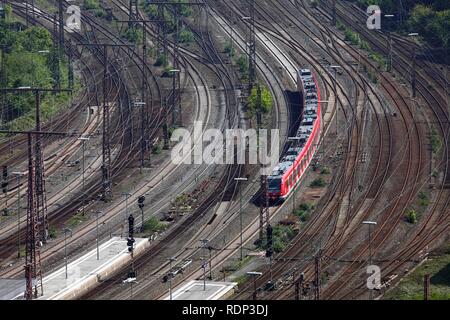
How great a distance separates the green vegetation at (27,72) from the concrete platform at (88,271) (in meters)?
31.7

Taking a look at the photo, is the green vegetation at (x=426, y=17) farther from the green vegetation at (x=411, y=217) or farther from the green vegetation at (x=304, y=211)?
the green vegetation at (x=411, y=217)

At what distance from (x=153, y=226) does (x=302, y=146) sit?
1537cm

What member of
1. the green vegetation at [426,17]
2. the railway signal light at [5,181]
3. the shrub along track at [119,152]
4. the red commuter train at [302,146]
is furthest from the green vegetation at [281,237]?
the green vegetation at [426,17]

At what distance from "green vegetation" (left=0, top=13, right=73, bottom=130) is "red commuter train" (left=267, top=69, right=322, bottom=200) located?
928 inches

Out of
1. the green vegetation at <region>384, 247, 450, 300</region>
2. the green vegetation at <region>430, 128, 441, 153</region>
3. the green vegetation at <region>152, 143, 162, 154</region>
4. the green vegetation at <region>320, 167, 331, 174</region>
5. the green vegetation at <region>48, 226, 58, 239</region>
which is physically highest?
the green vegetation at <region>430, 128, 441, 153</region>

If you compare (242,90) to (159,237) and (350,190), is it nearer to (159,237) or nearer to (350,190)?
(350,190)

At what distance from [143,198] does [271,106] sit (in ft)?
86.2

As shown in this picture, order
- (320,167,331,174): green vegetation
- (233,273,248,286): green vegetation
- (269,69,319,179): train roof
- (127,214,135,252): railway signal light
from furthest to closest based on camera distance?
(320,167,331,174): green vegetation < (269,69,319,179): train roof < (127,214,135,252): railway signal light < (233,273,248,286): green vegetation

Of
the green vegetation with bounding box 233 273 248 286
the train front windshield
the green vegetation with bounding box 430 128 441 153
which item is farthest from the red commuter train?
the green vegetation with bounding box 233 273 248 286

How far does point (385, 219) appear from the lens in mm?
89312

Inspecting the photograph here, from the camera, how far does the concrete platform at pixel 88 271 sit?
75.4 metres

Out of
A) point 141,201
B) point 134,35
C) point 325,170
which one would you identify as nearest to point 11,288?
point 141,201

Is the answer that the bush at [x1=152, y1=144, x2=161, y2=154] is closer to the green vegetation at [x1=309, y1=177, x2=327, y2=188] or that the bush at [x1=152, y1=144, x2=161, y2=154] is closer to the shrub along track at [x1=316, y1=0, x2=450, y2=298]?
the green vegetation at [x1=309, y1=177, x2=327, y2=188]

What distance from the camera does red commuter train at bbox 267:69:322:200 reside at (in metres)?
92.0
